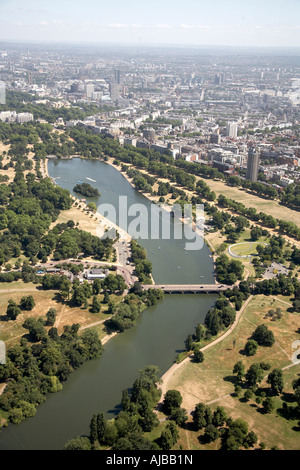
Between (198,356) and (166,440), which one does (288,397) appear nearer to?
(198,356)

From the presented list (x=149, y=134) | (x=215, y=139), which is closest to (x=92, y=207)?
(x=149, y=134)

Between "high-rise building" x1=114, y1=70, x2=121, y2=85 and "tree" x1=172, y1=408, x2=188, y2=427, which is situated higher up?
"high-rise building" x1=114, y1=70, x2=121, y2=85

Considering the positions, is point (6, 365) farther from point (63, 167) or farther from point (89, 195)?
point (63, 167)

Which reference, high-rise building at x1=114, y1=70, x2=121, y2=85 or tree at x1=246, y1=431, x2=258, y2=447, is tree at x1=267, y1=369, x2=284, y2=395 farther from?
high-rise building at x1=114, y1=70, x2=121, y2=85

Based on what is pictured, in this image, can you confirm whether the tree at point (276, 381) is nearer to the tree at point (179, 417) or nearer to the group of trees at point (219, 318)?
the tree at point (179, 417)

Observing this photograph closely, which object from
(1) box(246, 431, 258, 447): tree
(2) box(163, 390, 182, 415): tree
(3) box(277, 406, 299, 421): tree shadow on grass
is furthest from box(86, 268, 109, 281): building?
(1) box(246, 431, 258, 447): tree

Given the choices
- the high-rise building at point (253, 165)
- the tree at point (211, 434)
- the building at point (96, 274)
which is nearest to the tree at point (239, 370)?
the tree at point (211, 434)
